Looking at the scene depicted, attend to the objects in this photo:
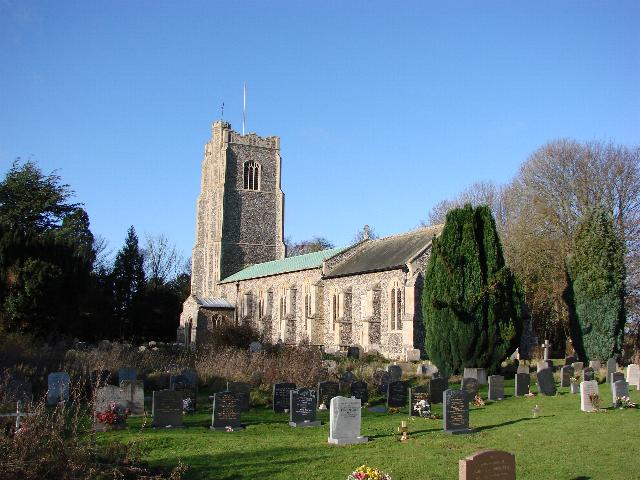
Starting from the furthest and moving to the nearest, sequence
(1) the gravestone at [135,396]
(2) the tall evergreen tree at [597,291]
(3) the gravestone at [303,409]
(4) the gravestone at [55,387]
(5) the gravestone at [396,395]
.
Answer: (2) the tall evergreen tree at [597,291] < (5) the gravestone at [396,395] < (4) the gravestone at [55,387] < (1) the gravestone at [135,396] < (3) the gravestone at [303,409]

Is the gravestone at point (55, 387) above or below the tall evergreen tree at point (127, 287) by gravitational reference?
below

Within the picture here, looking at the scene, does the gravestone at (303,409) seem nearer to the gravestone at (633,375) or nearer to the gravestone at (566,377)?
the gravestone at (566,377)

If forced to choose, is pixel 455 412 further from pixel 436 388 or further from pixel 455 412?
pixel 436 388

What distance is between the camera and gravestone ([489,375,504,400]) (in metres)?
16.1

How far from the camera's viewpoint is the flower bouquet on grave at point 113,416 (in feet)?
37.0

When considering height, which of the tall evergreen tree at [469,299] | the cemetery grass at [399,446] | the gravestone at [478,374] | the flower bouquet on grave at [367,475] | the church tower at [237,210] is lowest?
the cemetery grass at [399,446]

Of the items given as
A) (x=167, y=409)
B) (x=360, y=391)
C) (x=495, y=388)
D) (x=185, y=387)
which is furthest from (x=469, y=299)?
(x=167, y=409)

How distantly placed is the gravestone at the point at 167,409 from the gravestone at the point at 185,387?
1.80 metres

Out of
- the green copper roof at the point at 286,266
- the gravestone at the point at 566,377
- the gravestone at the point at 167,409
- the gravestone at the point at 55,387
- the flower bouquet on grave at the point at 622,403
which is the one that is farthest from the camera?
the green copper roof at the point at 286,266

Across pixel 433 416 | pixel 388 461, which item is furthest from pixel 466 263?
pixel 388 461

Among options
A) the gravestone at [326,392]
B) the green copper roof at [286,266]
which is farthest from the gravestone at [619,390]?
the green copper roof at [286,266]

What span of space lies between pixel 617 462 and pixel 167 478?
20.5ft

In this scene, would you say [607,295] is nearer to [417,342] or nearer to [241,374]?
[417,342]

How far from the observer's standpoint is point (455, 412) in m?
11.7
